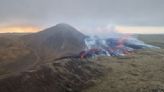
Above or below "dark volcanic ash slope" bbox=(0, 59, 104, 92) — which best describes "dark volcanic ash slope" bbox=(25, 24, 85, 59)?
above

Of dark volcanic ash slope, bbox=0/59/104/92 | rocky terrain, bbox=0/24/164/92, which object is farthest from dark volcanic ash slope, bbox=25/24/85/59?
dark volcanic ash slope, bbox=0/59/104/92

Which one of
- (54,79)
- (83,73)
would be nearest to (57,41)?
(83,73)

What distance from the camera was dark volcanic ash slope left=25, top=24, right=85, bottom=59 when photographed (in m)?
95.9

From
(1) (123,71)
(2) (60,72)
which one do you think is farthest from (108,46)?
(2) (60,72)

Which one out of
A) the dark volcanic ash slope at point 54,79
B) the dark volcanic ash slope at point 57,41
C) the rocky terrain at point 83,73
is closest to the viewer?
the dark volcanic ash slope at point 54,79

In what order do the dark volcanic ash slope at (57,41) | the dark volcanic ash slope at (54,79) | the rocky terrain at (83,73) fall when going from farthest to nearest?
1. the dark volcanic ash slope at (57,41)
2. the rocky terrain at (83,73)
3. the dark volcanic ash slope at (54,79)

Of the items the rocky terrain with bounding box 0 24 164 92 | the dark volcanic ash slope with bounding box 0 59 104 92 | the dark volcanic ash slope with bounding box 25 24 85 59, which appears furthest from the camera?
the dark volcanic ash slope with bounding box 25 24 85 59

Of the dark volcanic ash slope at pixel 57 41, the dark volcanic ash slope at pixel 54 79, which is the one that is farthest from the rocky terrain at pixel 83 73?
the dark volcanic ash slope at pixel 57 41

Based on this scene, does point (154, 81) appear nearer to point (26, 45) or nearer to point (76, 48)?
point (76, 48)

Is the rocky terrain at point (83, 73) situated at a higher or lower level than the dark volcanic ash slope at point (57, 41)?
lower

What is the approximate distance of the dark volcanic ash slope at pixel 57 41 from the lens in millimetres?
95938

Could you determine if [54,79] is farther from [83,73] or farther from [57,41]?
[57,41]

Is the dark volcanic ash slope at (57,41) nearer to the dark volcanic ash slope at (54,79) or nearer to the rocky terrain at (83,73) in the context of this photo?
the rocky terrain at (83,73)

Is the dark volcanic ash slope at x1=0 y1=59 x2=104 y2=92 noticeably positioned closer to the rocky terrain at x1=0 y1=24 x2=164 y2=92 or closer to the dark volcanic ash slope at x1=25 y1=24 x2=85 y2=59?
the rocky terrain at x1=0 y1=24 x2=164 y2=92
